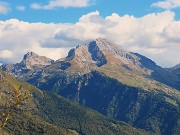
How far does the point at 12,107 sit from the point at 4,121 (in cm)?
147

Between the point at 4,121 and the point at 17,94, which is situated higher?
the point at 17,94

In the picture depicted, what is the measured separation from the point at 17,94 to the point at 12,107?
0.96m

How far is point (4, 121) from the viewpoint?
2700 centimetres

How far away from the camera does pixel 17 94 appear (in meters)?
26.6

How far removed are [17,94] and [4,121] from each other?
7.14ft

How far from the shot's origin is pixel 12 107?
26.2 metres
